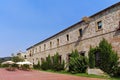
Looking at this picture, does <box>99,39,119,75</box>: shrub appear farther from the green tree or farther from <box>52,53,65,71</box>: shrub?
<box>52,53,65,71</box>: shrub

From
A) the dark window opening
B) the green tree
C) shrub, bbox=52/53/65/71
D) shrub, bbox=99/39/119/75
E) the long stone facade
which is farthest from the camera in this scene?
shrub, bbox=52/53/65/71

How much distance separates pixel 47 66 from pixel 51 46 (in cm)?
437

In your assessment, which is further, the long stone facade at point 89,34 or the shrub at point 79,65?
the shrub at point 79,65

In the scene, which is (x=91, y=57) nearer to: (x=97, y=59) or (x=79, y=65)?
(x=97, y=59)

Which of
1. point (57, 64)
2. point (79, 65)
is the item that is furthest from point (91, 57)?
point (57, 64)

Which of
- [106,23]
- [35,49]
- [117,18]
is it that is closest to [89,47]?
[106,23]

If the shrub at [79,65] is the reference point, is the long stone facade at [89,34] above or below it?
above

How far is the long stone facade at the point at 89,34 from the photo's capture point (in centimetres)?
2392

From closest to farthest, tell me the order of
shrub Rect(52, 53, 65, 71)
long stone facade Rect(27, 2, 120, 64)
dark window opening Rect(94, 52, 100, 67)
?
long stone facade Rect(27, 2, 120, 64), dark window opening Rect(94, 52, 100, 67), shrub Rect(52, 53, 65, 71)

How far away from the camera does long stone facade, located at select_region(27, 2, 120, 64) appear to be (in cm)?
2392

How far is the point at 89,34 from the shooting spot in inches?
1141

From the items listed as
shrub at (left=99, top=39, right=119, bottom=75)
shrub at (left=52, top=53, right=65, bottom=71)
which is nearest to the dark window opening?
shrub at (left=99, top=39, right=119, bottom=75)

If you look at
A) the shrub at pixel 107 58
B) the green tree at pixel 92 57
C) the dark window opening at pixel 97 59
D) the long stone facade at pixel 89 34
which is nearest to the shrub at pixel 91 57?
the green tree at pixel 92 57

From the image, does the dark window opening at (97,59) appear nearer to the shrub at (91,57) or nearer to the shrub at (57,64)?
the shrub at (91,57)
